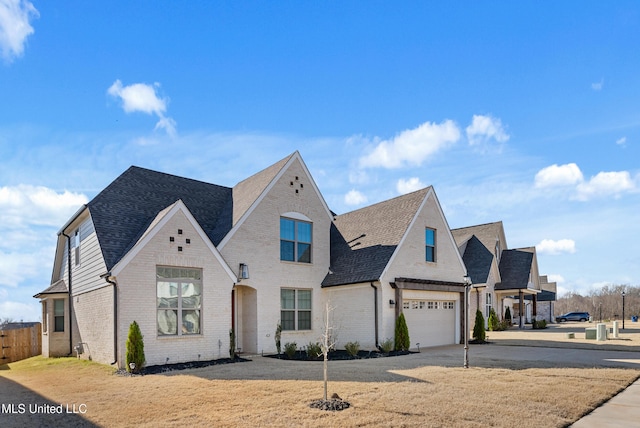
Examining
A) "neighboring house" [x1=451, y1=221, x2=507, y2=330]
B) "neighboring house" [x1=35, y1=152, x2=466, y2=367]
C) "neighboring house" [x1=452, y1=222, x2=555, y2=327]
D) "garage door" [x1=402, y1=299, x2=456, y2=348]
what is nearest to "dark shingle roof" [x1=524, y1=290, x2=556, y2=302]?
"neighboring house" [x1=452, y1=222, x2=555, y2=327]

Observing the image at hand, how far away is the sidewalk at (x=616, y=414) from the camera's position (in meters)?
7.72

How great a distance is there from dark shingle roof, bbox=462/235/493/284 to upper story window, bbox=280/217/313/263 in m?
18.6

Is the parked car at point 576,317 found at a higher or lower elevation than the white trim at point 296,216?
lower

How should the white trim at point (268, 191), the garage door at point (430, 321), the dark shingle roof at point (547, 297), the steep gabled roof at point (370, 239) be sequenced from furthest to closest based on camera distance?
the dark shingle roof at point (547, 297) < the garage door at point (430, 321) < the steep gabled roof at point (370, 239) < the white trim at point (268, 191)

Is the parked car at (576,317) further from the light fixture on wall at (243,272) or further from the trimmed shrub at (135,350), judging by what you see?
the trimmed shrub at (135,350)

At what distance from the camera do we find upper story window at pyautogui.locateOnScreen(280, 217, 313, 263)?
64.6 feet

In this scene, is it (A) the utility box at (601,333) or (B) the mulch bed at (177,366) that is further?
(A) the utility box at (601,333)

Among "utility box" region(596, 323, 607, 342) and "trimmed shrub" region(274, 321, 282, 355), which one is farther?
"utility box" region(596, 323, 607, 342)

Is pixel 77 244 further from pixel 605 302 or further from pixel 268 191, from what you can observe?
pixel 605 302

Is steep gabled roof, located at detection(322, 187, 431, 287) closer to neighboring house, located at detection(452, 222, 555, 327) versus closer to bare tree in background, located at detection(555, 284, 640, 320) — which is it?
neighboring house, located at detection(452, 222, 555, 327)

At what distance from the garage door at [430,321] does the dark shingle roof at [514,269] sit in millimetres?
17378

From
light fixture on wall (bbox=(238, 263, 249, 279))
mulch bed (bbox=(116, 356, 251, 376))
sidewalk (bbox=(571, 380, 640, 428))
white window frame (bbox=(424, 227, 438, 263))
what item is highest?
white window frame (bbox=(424, 227, 438, 263))

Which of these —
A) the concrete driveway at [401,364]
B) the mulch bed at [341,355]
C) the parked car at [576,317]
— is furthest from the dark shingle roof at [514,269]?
the mulch bed at [341,355]

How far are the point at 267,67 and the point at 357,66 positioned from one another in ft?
9.54
